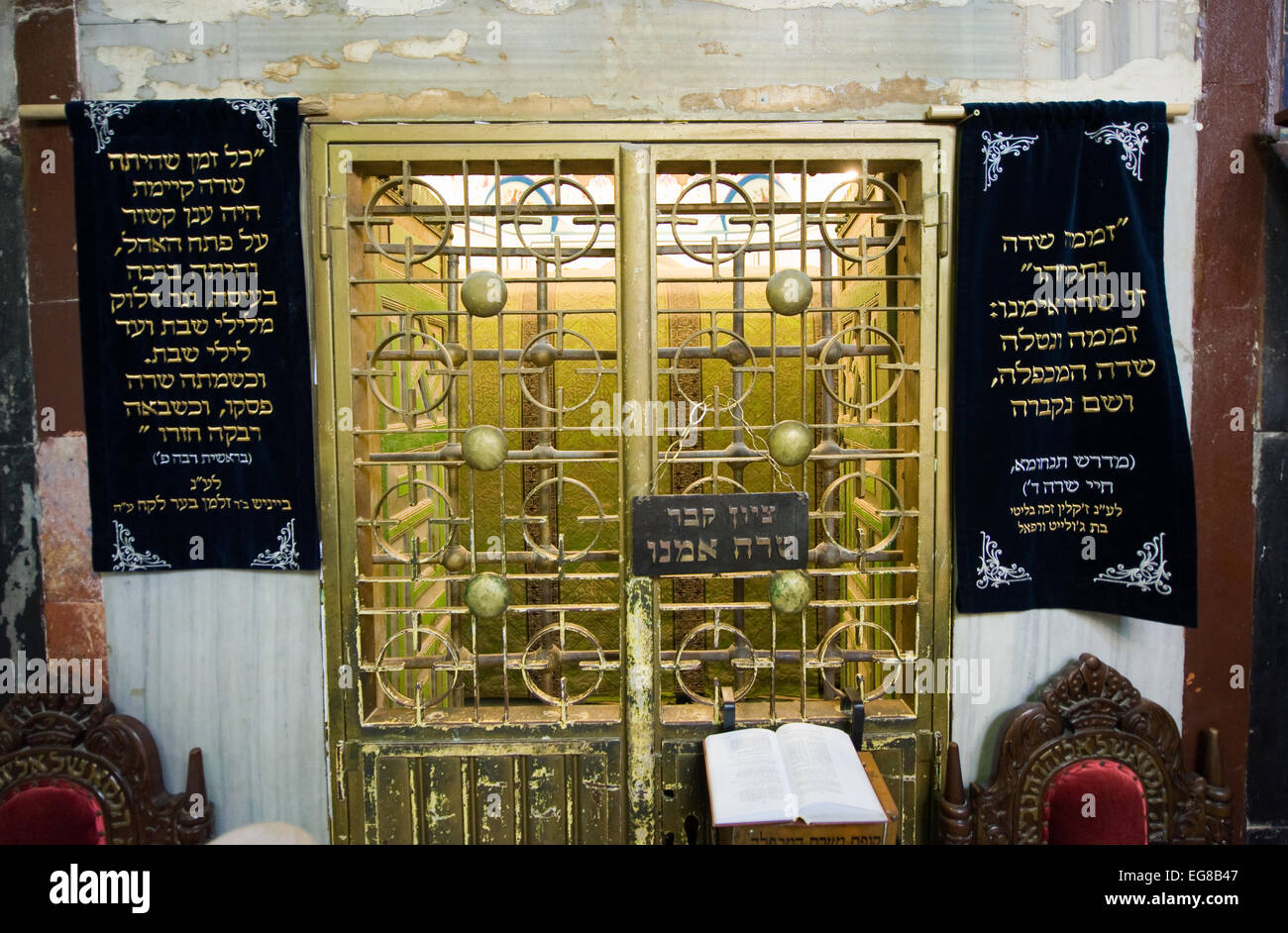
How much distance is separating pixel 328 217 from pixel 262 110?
15.4 inches

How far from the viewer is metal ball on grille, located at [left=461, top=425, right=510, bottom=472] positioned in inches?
93.1

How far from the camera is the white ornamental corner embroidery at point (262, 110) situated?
2324mm

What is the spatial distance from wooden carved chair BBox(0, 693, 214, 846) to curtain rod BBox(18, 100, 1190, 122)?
191cm

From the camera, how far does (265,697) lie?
8.24ft

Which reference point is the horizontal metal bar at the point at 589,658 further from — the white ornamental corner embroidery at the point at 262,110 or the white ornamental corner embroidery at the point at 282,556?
the white ornamental corner embroidery at the point at 262,110

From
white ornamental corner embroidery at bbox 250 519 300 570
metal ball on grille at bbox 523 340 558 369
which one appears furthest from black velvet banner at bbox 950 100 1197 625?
white ornamental corner embroidery at bbox 250 519 300 570

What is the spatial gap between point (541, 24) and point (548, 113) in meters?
0.29

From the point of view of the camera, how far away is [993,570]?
2480 millimetres

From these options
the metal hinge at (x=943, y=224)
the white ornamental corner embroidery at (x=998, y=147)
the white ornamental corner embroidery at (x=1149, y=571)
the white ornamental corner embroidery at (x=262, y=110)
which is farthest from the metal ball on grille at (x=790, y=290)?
the white ornamental corner embroidery at (x=262, y=110)

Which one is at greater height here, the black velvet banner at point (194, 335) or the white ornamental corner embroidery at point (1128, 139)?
the white ornamental corner embroidery at point (1128, 139)

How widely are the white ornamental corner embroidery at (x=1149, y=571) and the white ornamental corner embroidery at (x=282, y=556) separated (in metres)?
2.82

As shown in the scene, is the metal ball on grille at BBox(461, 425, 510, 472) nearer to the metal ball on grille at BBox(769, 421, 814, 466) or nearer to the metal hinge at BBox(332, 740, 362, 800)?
the metal ball on grille at BBox(769, 421, 814, 466)

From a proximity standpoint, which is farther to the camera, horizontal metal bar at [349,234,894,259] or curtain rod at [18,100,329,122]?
horizontal metal bar at [349,234,894,259]
